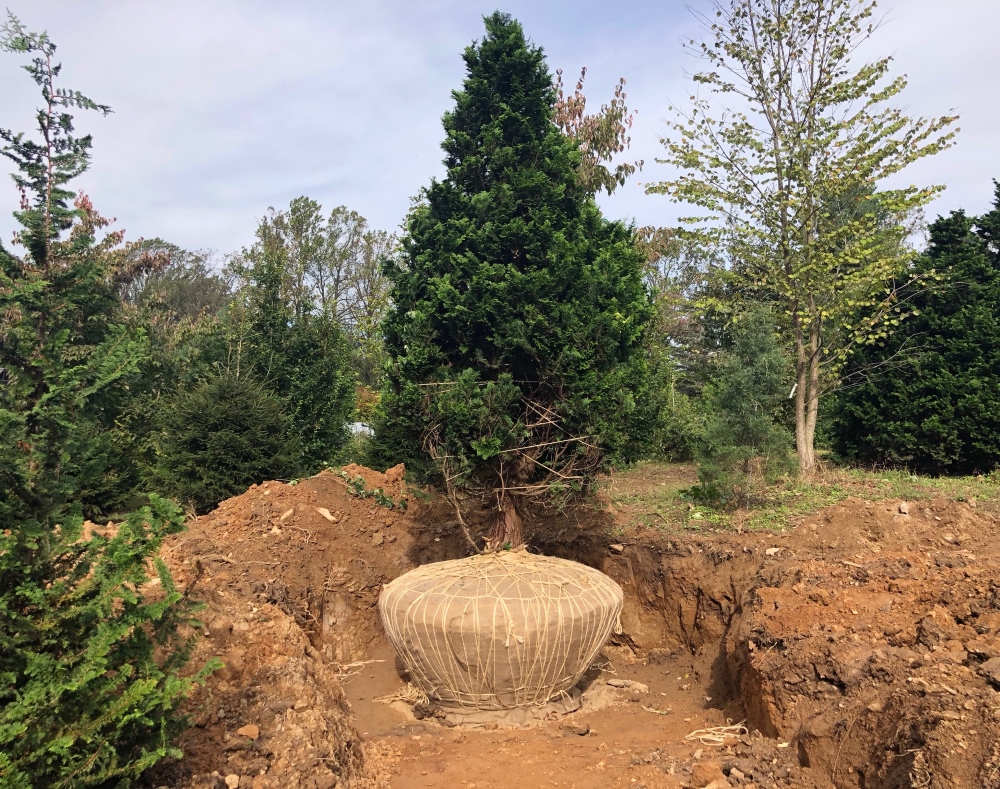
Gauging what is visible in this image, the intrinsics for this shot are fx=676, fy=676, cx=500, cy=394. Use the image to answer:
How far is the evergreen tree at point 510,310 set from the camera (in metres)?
5.66

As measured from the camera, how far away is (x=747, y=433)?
26.4 ft

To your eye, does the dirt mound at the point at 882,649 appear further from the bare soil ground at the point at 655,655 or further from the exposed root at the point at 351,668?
the exposed root at the point at 351,668

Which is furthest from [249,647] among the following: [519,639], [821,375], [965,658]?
[821,375]

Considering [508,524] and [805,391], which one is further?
[805,391]

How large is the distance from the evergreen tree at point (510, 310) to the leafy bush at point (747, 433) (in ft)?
7.89

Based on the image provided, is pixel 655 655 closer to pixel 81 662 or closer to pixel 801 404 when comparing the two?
pixel 801 404

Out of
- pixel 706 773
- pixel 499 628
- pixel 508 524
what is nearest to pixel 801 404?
pixel 508 524

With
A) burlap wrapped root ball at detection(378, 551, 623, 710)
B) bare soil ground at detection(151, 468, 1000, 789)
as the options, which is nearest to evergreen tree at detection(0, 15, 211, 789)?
bare soil ground at detection(151, 468, 1000, 789)

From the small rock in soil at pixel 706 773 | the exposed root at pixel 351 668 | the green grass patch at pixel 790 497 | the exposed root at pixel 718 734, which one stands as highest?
the green grass patch at pixel 790 497

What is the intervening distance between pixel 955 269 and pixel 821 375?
2.49 m

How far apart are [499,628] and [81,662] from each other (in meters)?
2.87

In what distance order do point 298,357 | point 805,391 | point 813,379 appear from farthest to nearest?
1. point 298,357
2. point 805,391
3. point 813,379

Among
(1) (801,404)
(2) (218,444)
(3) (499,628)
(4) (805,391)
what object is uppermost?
(4) (805,391)

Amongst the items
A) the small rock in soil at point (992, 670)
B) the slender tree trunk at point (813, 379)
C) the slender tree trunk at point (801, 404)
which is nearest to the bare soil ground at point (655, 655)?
the small rock in soil at point (992, 670)
